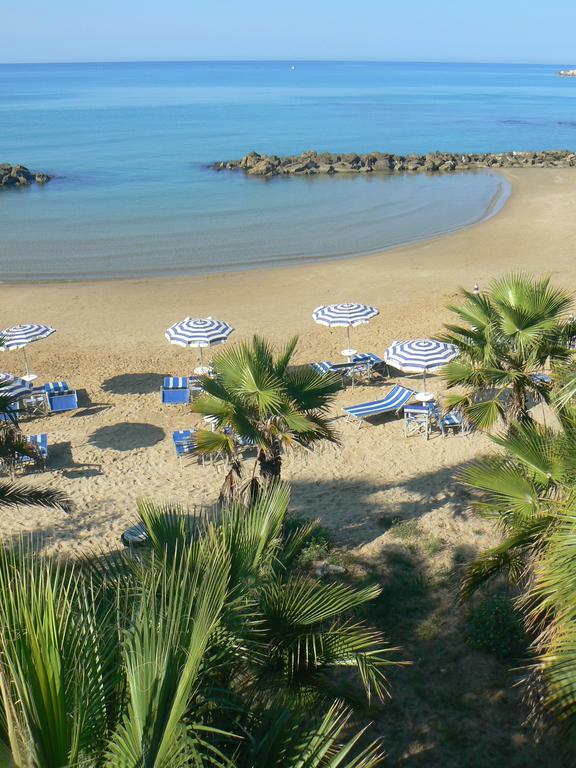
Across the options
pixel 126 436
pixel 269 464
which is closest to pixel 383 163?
pixel 126 436

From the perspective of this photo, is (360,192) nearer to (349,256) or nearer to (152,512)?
(349,256)

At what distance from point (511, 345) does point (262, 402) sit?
3.06 m

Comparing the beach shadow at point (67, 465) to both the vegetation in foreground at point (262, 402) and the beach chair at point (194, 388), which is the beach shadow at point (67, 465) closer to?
the beach chair at point (194, 388)

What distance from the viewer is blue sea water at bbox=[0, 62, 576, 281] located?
105 feet

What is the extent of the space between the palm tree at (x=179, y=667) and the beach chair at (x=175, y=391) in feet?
33.5

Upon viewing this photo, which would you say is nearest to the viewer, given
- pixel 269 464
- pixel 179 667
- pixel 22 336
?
pixel 179 667

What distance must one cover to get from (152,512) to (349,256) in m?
25.7

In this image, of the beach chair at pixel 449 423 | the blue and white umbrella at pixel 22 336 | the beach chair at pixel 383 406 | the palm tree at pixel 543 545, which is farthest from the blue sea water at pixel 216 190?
the palm tree at pixel 543 545

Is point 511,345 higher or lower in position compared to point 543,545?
higher

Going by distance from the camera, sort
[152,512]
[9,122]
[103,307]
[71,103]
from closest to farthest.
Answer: [152,512]
[103,307]
[9,122]
[71,103]

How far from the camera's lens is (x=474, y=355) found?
9055 millimetres

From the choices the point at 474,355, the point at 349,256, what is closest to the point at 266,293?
the point at 349,256

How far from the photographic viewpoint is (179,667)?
331 centimetres

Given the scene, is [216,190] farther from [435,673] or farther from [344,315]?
[435,673]
